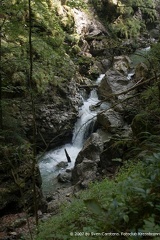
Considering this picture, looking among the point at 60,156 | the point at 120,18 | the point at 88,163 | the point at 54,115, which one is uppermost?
the point at 120,18

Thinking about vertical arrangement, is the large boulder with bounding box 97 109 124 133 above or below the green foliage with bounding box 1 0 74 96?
below

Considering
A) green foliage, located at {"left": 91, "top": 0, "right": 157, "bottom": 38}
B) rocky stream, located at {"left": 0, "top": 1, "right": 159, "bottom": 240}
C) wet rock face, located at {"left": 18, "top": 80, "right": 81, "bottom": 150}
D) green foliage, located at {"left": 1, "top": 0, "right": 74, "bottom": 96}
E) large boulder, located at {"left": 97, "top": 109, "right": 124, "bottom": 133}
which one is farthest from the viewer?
green foliage, located at {"left": 91, "top": 0, "right": 157, "bottom": 38}

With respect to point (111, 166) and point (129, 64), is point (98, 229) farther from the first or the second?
point (129, 64)

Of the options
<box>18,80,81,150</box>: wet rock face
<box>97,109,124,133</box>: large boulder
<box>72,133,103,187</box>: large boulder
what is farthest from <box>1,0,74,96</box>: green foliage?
<box>97,109,124,133</box>: large boulder

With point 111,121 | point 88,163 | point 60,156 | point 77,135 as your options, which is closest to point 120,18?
point 111,121

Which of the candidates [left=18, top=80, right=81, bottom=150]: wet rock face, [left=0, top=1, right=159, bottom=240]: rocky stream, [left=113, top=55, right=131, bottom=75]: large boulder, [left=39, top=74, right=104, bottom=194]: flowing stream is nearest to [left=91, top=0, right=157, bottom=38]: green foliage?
[left=113, top=55, right=131, bottom=75]: large boulder

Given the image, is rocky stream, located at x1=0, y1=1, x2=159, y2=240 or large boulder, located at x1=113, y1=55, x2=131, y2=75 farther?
large boulder, located at x1=113, y1=55, x2=131, y2=75

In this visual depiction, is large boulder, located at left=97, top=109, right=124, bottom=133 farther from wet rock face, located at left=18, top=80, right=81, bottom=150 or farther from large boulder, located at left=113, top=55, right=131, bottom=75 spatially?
large boulder, located at left=113, top=55, right=131, bottom=75

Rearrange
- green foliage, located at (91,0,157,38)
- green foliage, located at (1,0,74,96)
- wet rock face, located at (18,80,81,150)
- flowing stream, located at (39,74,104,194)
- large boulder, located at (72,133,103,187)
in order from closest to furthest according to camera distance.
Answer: green foliage, located at (1,0,74,96) → large boulder, located at (72,133,103,187) → flowing stream, located at (39,74,104,194) → wet rock face, located at (18,80,81,150) → green foliage, located at (91,0,157,38)

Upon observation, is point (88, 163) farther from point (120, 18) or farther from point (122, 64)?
point (120, 18)

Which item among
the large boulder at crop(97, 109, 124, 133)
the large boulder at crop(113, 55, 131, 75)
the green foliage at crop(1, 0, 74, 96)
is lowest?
the large boulder at crop(97, 109, 124, 133)

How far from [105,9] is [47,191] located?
16.5 metres

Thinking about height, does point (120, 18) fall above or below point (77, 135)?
above

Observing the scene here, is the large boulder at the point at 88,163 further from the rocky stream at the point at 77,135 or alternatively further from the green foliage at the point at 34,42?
the green foliage at the point at 34,42
